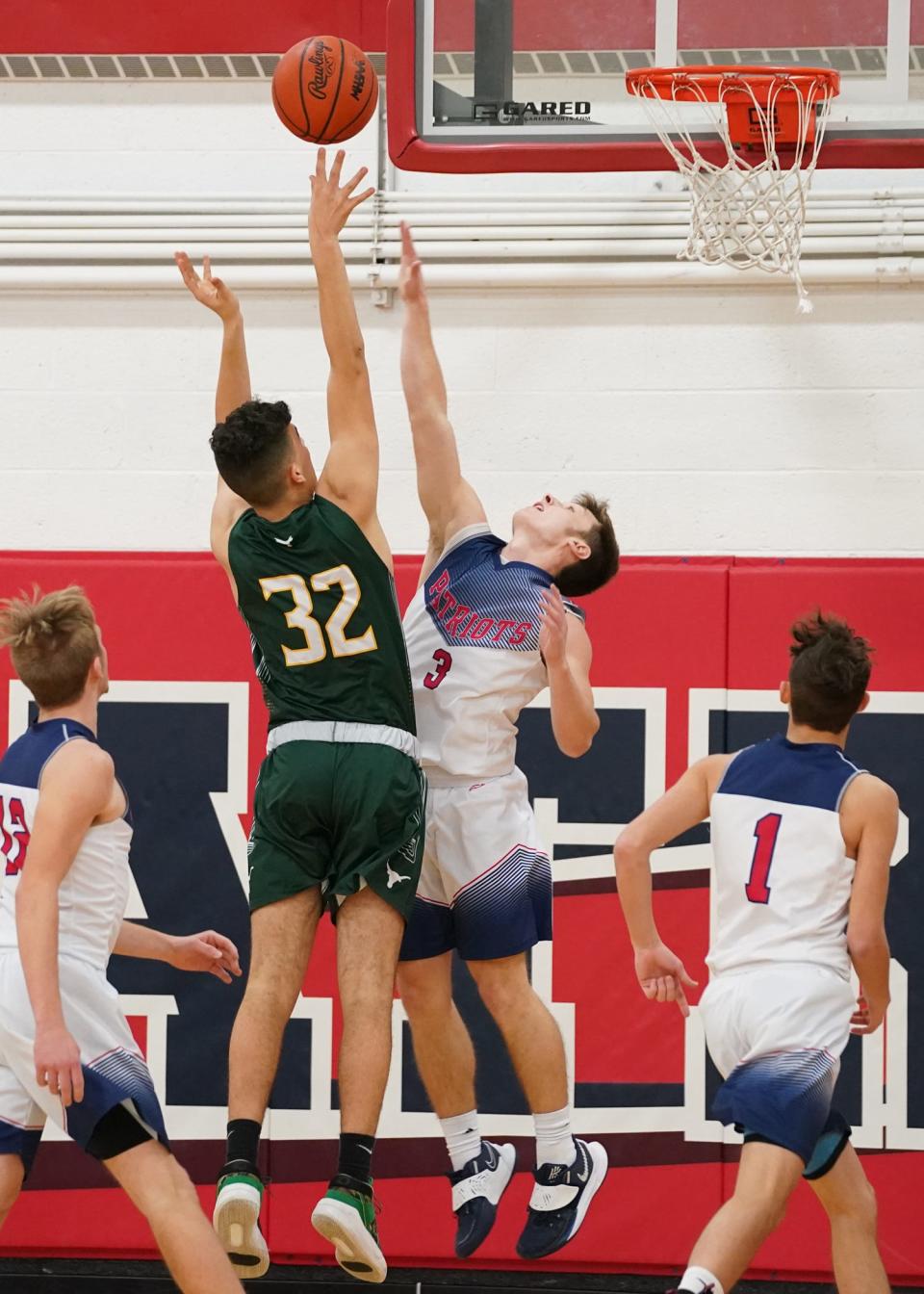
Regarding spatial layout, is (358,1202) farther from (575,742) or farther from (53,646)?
(53,646)

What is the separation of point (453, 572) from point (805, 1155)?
179 cm

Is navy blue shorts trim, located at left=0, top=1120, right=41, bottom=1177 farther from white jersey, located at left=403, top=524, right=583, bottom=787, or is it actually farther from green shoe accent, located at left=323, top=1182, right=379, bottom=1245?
white jersey, located at left=403, top=524, right=583, bottom=787

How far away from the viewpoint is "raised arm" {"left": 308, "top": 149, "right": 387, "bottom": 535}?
413 centimetres

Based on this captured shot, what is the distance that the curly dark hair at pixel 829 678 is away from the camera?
425cm

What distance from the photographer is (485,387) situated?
6.39 metres

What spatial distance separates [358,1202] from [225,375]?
215 centimetres

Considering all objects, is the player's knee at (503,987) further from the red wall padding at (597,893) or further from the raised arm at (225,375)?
the red wall padding at (597,893)

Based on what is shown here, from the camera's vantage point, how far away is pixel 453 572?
4.59 metres

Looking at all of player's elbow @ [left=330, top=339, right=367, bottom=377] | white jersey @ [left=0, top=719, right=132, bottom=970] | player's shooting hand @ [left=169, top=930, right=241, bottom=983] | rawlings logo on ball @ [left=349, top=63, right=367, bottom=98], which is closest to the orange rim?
rawlings logo on ball @ [left=349, top=63, right=367, bottom=98]

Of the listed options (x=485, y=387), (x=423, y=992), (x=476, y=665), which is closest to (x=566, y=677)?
(x=476, y=665)

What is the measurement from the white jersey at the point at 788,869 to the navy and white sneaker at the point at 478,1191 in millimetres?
924

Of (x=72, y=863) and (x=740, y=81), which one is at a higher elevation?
(x=740, y=81)

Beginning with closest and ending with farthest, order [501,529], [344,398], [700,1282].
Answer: [700,1282] → [344,398] → [501,529]

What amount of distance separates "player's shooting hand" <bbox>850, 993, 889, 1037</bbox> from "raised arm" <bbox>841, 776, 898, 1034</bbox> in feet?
0.47
